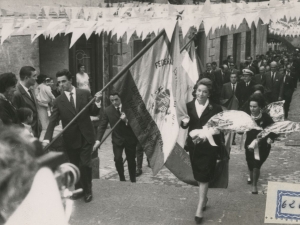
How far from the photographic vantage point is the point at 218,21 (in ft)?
21.7

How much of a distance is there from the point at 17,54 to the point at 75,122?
5.88m

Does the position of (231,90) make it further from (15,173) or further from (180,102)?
(15,173)

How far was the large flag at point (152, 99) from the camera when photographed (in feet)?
20.3

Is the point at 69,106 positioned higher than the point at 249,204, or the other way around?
the point at 69,106

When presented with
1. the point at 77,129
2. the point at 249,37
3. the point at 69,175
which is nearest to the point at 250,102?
the point at 77,129

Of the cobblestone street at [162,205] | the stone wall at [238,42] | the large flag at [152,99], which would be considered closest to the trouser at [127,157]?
the cobblestone street at [162,205]

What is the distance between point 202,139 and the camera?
6094 mm

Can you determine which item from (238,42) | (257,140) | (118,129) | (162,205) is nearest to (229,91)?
(118,129)

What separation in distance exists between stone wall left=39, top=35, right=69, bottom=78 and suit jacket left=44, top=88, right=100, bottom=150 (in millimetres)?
7169

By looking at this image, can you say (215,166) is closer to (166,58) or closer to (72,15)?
(166,58)

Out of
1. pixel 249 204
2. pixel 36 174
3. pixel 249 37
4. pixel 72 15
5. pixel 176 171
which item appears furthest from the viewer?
pixel 249 37

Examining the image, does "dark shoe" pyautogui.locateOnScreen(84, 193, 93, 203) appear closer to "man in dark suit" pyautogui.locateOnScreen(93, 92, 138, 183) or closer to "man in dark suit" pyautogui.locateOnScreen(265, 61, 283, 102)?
"man in dark suit" pyautogui.locateOnScreen(93, 92, 138, 183)

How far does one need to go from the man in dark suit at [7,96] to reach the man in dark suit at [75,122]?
58 centimetres

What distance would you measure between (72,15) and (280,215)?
5.62 m
